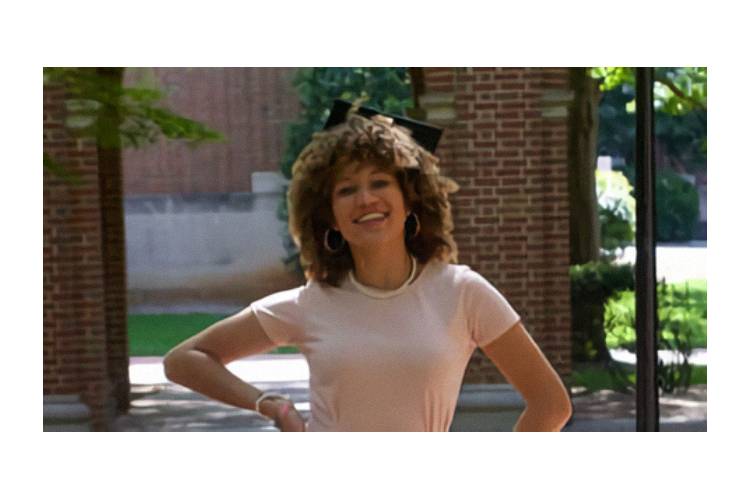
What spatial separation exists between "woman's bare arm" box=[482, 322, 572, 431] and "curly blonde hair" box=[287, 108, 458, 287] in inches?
20.5

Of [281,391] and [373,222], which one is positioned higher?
[373,222]

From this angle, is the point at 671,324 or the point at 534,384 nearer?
the point at 534,384

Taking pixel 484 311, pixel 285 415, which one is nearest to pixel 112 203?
pixel 285 415

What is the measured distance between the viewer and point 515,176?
22.4ft

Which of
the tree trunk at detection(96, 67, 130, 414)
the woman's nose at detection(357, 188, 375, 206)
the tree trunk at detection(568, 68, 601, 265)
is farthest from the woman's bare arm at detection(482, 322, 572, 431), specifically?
the tree trunk at detection(96, 67, 130, 414)

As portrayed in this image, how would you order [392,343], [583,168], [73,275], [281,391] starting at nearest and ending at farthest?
[392,343] → [281,391] → [583,168] → [73,275]

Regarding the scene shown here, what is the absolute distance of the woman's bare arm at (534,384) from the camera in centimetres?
674

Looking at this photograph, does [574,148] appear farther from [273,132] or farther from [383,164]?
[273,132]

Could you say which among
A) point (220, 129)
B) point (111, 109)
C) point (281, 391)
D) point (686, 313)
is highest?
point (111, 109)

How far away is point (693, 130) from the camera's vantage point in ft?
22.5

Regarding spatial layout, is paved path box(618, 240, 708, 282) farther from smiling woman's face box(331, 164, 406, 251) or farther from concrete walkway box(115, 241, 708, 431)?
smiling woman's face box(331, 164, 406, 251)

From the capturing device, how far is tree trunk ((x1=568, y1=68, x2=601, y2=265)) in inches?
267

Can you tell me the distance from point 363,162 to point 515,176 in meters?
0.76

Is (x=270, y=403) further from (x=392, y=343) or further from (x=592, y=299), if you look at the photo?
(x=592, y=299)
